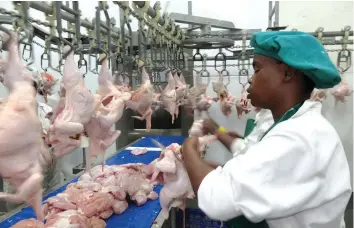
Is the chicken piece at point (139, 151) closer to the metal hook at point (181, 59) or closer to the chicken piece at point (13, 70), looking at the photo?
the metal hook at point (181, 59)

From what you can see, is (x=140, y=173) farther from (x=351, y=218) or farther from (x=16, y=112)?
(x=351, y=218)

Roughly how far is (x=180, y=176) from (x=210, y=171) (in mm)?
613

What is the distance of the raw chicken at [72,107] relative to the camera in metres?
1.50

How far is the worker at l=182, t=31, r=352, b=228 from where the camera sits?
109cm

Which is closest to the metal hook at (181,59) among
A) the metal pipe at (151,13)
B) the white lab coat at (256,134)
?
the metal pipe at (151,13)

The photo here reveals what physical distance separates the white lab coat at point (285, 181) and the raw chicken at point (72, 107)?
0.67m

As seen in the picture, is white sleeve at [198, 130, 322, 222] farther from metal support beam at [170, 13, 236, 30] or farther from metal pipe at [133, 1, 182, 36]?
metal support beam at [170, 13, 236, 30]

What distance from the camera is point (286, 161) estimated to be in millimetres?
1095

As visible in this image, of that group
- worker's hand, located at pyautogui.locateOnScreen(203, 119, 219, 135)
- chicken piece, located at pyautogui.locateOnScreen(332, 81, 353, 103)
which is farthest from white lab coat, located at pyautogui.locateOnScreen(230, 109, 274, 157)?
chicken piece, located at pyautogui.locateOnScreen(332, 81, 353, 103)

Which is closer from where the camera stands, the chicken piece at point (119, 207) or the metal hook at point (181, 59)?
the chicken piece at point (119, 207)

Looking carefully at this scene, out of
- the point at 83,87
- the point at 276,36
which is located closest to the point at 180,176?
the point at 83,87

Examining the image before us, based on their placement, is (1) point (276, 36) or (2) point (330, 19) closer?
(1) point (276, 36)

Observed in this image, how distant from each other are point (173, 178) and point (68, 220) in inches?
23.1

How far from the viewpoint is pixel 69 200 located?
2066 mm
